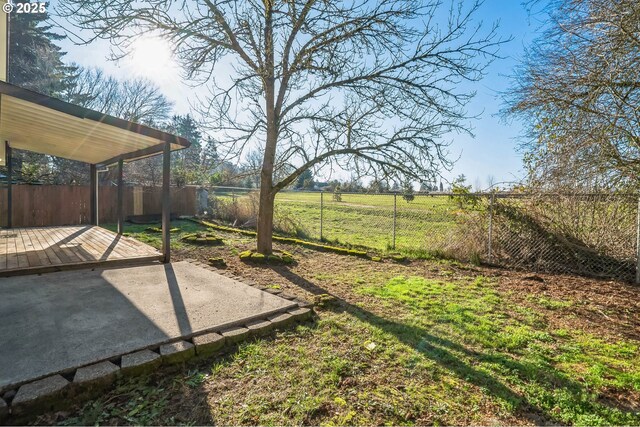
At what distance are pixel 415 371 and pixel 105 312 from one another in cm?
301

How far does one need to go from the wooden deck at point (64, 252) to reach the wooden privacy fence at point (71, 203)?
345cm

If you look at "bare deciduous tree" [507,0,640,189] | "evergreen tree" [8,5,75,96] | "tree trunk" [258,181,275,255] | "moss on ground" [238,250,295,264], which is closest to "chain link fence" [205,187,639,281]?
"bare deciduous tree" [507,0,640,189]

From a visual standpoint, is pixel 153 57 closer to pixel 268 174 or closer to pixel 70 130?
pixel 70 130

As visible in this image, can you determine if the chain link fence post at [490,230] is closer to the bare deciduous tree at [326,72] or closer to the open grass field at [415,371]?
the bare deciduous tree at [326,72]

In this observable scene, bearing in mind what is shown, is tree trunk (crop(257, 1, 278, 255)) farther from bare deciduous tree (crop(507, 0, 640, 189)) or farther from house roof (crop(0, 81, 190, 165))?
bare deciduous tree (crop(507, 0, 640, 189))

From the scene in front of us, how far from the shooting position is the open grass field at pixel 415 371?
1.95 meters

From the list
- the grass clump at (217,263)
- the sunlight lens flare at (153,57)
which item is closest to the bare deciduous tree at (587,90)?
the grass clump at (217,263)

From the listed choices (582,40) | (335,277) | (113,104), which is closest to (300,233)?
(335,277)

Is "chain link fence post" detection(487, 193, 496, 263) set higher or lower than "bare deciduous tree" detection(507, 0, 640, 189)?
lower

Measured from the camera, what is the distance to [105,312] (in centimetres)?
321

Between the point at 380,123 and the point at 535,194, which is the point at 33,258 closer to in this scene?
the point at 380,123

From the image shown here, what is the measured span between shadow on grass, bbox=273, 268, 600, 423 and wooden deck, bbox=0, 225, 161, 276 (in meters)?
4.28

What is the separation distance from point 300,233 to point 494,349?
289 inches

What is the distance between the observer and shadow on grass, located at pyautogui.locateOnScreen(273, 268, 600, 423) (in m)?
2.08
